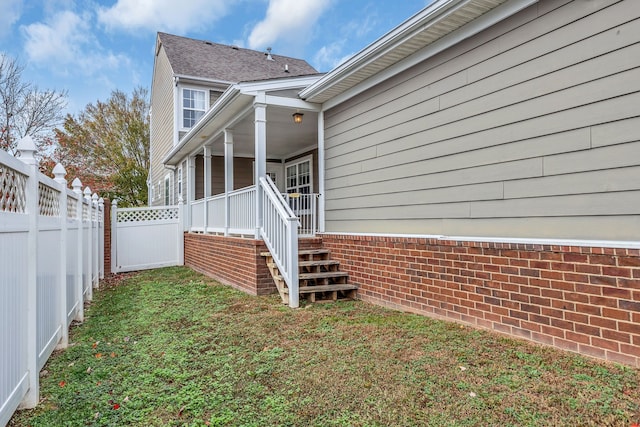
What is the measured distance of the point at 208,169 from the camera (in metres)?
9.57

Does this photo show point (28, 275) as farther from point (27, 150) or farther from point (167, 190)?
point (167, 190)

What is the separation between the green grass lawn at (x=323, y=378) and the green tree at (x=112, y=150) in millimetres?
19382

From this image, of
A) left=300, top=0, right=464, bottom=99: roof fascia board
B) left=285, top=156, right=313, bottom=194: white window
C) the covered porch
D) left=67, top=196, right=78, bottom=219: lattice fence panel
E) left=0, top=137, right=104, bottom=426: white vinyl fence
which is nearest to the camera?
left=0, top=137, right=104, bottom=426: white vinyl fence

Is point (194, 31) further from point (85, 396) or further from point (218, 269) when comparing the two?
point (85, 396)

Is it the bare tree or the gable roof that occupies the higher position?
the bare tree

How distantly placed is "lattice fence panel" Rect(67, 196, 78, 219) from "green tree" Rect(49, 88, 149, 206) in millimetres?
18462

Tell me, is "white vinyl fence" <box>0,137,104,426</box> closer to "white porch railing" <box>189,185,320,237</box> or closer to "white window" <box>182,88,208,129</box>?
"white porch railing" <box>189,185,320,237</box>

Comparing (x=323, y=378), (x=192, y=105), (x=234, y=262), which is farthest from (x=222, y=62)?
(x=323, y=378)

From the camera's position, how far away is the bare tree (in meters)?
15.2

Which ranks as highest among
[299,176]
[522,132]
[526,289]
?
[299,176]

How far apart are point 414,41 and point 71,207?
4.54 meters

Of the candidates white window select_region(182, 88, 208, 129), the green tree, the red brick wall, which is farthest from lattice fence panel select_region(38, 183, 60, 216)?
the green tree

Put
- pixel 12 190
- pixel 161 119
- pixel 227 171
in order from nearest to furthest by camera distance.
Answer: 1. pixel 12 190
2. pixel 227 171
3. pixel 161 119

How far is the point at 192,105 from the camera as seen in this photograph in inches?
509
